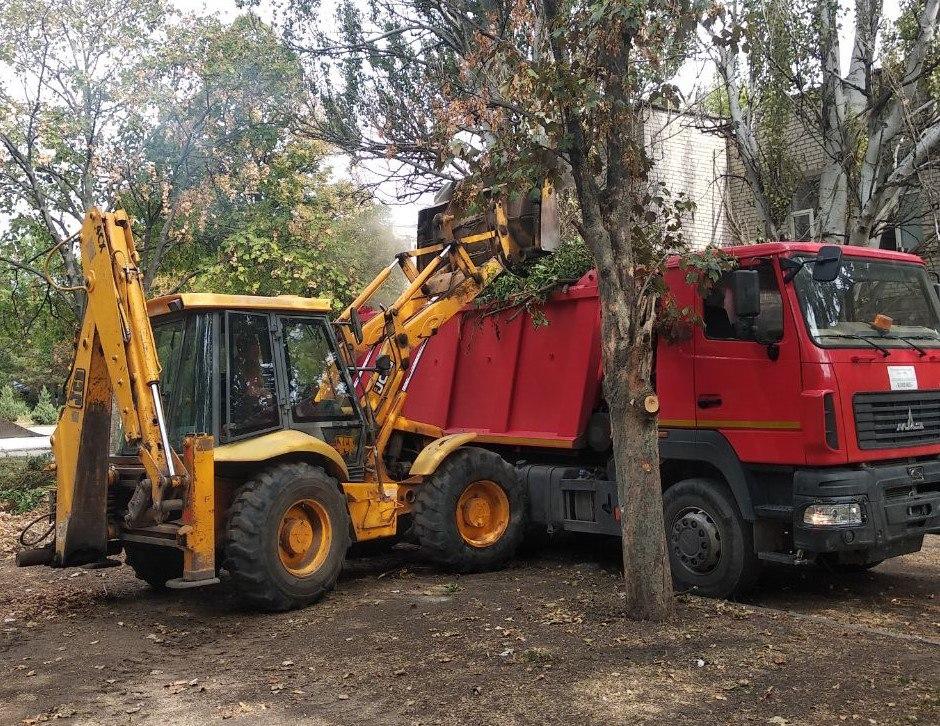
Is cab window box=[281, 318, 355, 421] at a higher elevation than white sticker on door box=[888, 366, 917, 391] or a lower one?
higher

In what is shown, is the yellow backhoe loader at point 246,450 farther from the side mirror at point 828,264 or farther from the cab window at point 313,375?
the side mirror at point 828,264

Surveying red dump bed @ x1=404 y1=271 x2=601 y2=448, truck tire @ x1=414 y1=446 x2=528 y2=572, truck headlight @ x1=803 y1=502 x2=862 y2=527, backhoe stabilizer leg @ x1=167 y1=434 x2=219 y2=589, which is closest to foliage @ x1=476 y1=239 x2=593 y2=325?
red dump bed @ x1=404 y1=271 x2=601 y2=448

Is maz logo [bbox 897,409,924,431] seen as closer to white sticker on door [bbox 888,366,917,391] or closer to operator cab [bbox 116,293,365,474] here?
white sticker on door [bbox 888,366,917,391]

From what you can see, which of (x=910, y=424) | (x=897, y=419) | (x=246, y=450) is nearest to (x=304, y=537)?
(x=246, y=450)

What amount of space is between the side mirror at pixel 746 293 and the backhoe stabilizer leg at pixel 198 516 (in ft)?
13.1

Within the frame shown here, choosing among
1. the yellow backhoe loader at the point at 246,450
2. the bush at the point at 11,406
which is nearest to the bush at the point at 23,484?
the yellow backhoe loader at the point at 246,450

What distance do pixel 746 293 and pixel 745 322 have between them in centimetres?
31

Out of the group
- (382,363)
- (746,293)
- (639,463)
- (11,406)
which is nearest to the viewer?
(639,463)

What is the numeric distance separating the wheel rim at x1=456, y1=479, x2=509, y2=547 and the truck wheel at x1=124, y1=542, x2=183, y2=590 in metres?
2.59

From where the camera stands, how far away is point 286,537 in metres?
7.17

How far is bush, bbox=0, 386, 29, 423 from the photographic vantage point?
3344 centimetres

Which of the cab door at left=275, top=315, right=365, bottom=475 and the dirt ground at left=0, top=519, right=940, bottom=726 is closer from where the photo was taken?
the dirt ground at left=0, top=519, right=940, bottom=726

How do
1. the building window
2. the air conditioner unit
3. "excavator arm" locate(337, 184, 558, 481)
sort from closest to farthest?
"excavator arm" locate(337, 184, 558, 481) < the air conditioner unit < the building window

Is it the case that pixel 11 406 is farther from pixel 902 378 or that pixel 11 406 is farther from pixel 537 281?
pixel 902 378
